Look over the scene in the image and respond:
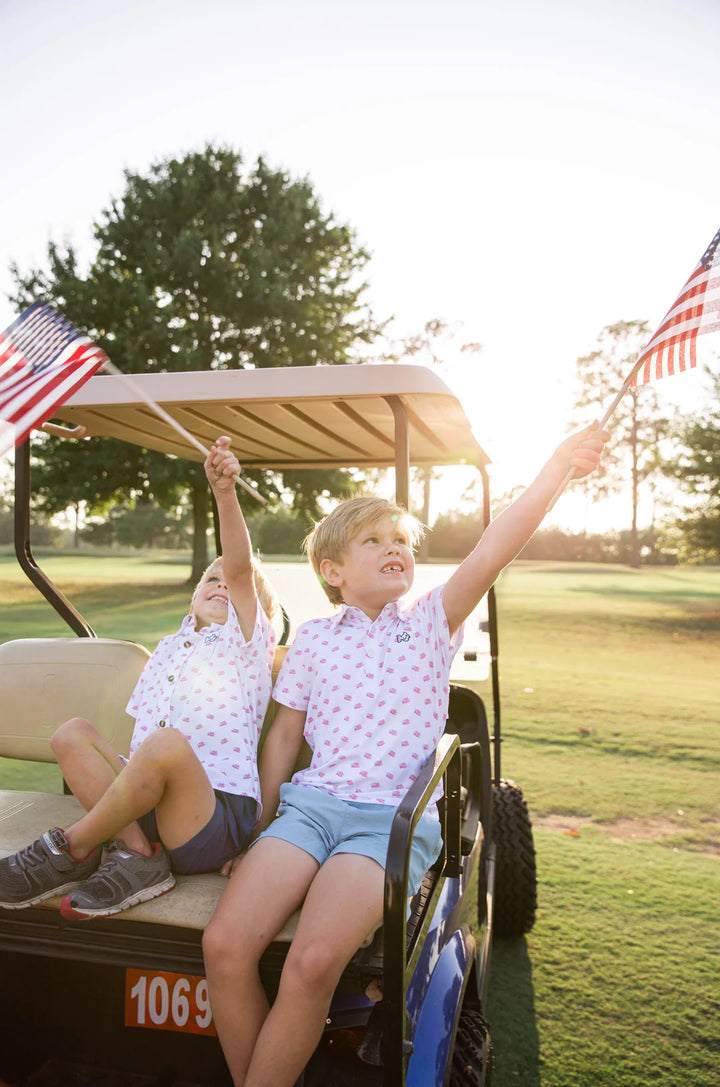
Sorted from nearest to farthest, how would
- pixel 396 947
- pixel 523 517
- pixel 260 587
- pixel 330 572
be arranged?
pixel 396 947, pixel 523 517, pixel 330 572, pixel 260 587

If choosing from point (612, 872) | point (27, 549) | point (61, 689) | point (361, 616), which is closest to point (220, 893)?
point (361, 616)

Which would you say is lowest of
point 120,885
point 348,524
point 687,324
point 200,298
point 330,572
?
point 120,885

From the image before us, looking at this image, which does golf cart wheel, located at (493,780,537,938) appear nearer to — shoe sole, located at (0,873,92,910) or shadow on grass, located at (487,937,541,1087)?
shadow on grass, located at (487,937,541,1087)

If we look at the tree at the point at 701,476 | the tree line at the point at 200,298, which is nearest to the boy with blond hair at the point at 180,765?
the tree line at the point at 200,298

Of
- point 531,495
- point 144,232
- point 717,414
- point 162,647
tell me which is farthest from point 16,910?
point 717,414

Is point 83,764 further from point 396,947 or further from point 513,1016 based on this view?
point 513,1016

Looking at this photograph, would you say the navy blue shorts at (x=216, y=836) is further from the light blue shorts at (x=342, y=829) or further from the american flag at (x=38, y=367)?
the american flag at (x=38, y=367)

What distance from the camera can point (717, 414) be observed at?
21.5 meters

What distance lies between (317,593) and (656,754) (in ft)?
12.3

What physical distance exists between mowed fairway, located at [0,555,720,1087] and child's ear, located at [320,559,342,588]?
1310mm

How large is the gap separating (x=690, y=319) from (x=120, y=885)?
194 centimetres

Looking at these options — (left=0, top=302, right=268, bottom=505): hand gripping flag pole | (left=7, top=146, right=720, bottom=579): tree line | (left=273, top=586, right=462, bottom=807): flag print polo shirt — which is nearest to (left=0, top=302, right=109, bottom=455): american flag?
(left=0, top=302, right=268, bottom=505): hand gripping flag pole

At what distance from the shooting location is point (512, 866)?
314 cm

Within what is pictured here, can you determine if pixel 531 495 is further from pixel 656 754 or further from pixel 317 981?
pixel 656 754
